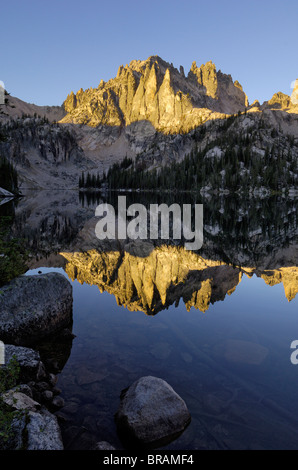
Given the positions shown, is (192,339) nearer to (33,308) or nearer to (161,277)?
(33,308)

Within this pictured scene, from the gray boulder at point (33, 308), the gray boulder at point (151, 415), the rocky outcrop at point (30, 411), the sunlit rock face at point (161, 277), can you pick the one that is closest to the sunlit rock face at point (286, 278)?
the sunlit rock face at point (161, 277)

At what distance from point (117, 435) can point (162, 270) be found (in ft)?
Answer: 49.1

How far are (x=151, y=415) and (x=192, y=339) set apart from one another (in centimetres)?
547

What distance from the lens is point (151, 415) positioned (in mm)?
7664

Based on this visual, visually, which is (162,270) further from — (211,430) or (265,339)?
(211,430)

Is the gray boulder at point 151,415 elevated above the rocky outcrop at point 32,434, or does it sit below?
below

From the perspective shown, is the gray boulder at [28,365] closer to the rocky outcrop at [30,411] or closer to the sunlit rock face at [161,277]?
the rocky outcrop at [30,411]

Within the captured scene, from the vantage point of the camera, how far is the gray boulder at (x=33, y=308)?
38.4ft

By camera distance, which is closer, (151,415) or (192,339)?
(151,415)

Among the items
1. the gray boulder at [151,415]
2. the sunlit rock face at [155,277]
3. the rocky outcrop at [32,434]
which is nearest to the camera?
the rocky outcrop at [32,434]

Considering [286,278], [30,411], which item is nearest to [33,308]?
[30,411]

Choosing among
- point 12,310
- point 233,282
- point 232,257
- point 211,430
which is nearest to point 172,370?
point 211,430

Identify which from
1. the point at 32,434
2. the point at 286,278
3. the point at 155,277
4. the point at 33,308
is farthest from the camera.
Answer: the point at 286,278

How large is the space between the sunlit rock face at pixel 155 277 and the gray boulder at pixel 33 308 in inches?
169
